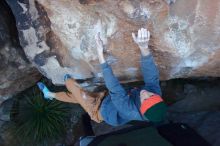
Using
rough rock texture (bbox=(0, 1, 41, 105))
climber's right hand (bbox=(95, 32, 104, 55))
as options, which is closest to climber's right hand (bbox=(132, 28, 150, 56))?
climber's right hand (bbox=(95, 32, 104, 55))

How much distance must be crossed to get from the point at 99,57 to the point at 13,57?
3.67 feet

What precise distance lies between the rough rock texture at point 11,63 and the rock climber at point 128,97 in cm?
58

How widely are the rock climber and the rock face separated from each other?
117 millimetres

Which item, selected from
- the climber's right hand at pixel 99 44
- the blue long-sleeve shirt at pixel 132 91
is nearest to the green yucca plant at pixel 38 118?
the blue long-sleeve shirt at pixel 132 91

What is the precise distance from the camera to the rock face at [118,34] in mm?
2982

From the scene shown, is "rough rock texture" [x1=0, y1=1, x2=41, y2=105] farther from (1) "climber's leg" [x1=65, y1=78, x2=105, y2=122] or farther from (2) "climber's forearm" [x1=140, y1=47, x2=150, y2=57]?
(2) "climber's forearm" [x1=140, y1=47, x2=150, y2=57]

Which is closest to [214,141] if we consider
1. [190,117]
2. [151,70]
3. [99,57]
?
[190,117]

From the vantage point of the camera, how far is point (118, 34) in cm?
322

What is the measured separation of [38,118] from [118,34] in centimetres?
197

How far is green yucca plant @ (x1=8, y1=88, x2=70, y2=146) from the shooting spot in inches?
188

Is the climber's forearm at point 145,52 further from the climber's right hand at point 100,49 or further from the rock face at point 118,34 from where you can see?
the climber's right hand at point 100,49

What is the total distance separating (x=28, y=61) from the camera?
13.3 ft

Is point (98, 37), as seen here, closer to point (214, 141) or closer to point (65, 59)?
point (65, 59)

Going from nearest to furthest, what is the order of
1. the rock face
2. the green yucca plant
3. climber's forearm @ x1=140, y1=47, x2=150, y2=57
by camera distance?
the rock face → climber's forearm @ x1=140, y1=47, x2=150, y2=57 → the green yucca plant
